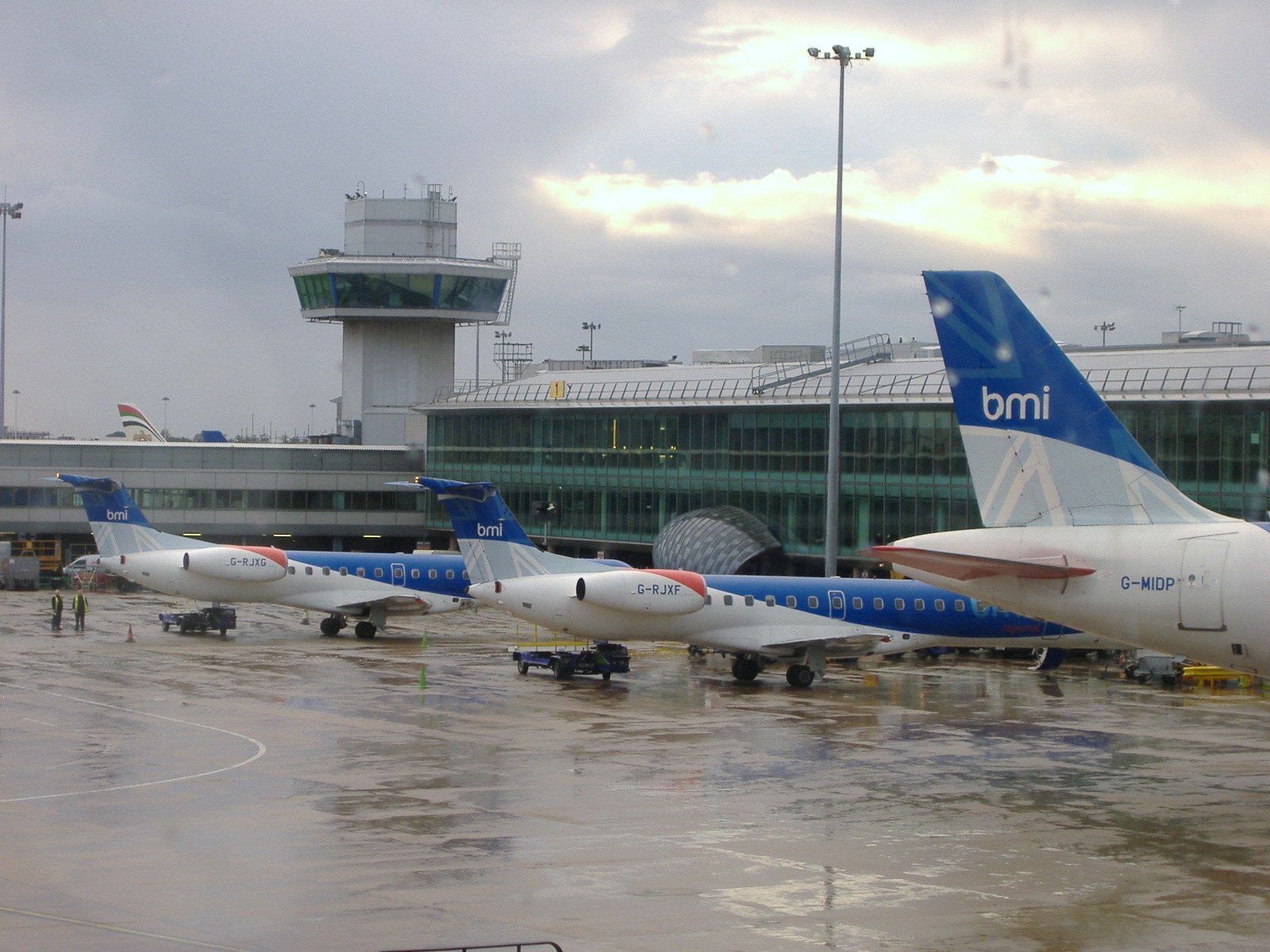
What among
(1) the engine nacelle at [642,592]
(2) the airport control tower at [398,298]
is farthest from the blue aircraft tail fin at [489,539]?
(2) the airport control tower at [398,298]

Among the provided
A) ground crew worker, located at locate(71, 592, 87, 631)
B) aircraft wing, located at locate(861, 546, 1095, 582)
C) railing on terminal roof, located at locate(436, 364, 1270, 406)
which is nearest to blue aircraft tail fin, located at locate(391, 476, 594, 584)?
ground crew worker, located at locate(71, 592, 87, 631)

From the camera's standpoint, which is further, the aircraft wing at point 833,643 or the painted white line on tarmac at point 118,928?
the aircraft wing at point 833,643

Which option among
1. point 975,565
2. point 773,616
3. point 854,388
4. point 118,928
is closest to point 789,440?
point 854,388

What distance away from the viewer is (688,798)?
27.7 metres

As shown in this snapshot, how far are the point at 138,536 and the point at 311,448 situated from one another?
38.9 m

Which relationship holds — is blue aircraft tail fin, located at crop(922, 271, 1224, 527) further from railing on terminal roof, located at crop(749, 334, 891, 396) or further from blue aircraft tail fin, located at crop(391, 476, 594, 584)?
railing on terminal roof, located at crop(749, 334, 891, 396)

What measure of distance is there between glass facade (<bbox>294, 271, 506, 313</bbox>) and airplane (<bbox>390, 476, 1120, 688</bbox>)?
2453 inches

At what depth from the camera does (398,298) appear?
10806cm

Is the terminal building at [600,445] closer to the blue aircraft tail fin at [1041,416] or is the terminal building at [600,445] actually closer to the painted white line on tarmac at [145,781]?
the blue aircraft tail fin at [1041,416]

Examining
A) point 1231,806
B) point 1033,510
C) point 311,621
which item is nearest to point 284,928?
point 1033,510

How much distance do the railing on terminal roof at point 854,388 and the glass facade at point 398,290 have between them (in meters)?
7.09

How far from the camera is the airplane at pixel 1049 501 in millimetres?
26250

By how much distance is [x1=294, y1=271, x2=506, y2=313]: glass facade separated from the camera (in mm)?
107500

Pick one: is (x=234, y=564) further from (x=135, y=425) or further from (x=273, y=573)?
(x=135, y=425)
